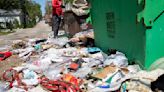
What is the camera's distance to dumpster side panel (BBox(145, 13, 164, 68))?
4.67 m

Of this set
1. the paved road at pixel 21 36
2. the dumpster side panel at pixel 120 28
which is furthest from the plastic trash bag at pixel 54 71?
the paved road at pixel 21 36

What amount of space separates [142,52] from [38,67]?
7.11 feet

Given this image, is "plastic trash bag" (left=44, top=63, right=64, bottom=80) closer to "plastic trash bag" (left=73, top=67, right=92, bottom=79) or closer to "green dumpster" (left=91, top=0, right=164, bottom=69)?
"plastic trash bag" (left=73, top=67, right=92, bottom=79)

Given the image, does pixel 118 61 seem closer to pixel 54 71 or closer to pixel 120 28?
pixel 120 28

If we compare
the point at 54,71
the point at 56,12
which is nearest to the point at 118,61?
the point at 54,71

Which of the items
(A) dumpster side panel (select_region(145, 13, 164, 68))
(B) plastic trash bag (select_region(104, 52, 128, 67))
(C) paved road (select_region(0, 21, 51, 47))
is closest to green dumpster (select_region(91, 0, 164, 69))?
(A) dumpster side panel (select_region(145, 13, 164, 68))

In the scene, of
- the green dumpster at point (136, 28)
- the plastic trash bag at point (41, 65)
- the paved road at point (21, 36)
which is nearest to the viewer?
the green dumpster at point (136, 28)

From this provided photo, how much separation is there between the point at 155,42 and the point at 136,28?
46cm

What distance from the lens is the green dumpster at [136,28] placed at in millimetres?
4625

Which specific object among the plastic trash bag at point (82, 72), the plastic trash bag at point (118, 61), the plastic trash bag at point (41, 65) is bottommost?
the plastic trash bag at point (41, 65)

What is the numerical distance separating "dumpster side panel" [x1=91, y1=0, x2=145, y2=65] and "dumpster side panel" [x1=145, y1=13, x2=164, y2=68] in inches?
4.4

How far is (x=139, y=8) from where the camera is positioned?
190 inches

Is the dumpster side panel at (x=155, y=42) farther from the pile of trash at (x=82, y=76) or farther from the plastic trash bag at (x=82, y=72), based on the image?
the plastic trash bag at (x=82, y=72)

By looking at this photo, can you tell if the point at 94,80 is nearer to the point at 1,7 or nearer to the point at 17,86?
the point at 17,86
